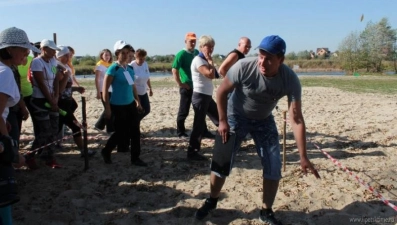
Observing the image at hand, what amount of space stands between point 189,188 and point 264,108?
1604 millimetres

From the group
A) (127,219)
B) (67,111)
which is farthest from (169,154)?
(127,219)

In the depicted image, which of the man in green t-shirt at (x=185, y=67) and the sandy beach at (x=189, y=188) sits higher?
the man in green t-shirt at (x=185, y=67)

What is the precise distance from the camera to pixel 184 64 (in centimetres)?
661

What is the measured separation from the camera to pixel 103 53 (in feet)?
24.7

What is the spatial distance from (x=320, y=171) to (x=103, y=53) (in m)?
4.79

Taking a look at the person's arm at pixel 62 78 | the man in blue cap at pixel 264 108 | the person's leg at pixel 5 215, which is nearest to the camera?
the person's leg at pixel 5 215

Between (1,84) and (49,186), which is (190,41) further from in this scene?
(1,84)

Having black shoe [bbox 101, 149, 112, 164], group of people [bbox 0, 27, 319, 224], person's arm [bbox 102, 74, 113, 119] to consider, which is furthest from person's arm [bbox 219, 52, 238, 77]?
black shoe [bbox 101, 149, 112, 164]

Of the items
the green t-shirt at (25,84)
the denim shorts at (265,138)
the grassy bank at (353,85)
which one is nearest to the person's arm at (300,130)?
the denim shorts at (265,138)

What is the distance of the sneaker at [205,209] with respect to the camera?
12.3 ft

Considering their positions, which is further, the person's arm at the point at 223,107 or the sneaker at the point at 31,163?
the sneaker at the point at 31,163

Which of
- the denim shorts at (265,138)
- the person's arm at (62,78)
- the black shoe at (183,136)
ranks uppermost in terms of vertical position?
the person's arm at (62,78)

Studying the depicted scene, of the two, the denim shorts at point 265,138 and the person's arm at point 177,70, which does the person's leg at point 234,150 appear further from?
the person's arm at point 177,70

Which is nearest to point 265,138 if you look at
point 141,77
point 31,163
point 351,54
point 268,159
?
point 268,159
